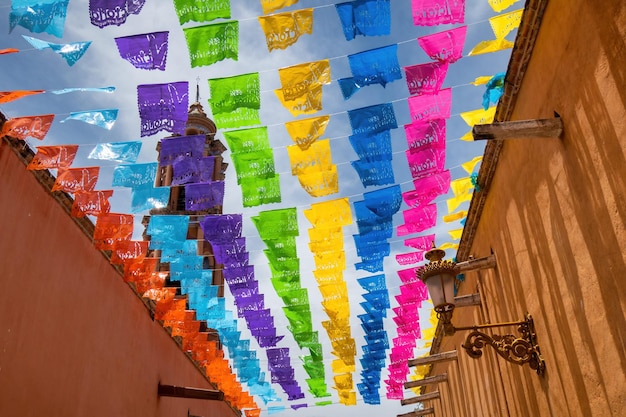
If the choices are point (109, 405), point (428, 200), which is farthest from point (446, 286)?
point (109, 405)

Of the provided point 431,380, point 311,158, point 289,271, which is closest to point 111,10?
point 311,158

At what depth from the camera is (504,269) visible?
632 cm

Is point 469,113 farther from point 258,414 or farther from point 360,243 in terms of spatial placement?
point 258,414

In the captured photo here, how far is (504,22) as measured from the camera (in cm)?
623

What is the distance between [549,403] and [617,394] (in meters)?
1.60

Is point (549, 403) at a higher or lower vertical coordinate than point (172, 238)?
lower

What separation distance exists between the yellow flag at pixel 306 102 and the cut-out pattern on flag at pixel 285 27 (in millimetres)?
784

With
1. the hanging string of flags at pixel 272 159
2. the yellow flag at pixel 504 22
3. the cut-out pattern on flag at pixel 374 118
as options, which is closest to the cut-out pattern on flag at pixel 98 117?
the hanging string of flags at pixel 272 159

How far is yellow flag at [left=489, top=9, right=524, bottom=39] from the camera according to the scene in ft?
20.4

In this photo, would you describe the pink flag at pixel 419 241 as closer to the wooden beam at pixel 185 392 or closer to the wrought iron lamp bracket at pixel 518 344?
the wrought iron lamp bracket at pixel 518 344

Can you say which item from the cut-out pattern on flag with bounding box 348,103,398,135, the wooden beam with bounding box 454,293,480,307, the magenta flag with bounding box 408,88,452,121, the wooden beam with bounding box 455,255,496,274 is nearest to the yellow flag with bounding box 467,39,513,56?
the magenta flag with bounding box 408,88,452,121

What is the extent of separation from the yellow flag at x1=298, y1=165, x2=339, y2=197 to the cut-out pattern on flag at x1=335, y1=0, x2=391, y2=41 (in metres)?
2.47

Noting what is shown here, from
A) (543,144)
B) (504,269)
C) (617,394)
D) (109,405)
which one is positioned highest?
(543,144)

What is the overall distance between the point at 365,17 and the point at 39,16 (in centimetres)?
352
